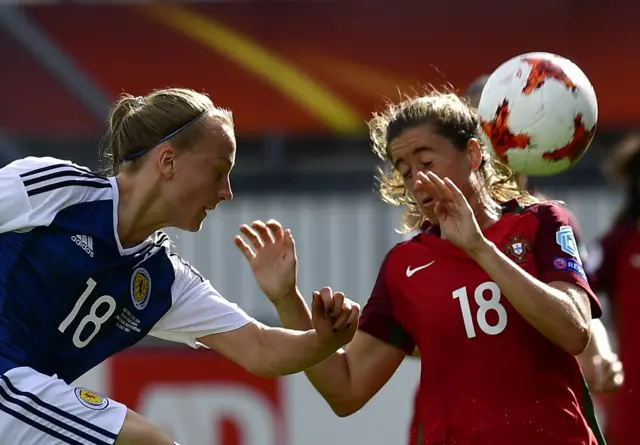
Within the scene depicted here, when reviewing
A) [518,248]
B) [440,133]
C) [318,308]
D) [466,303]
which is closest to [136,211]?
[318,308]

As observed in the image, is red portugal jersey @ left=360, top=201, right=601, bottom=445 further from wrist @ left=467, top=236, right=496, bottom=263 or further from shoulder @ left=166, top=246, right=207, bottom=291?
shoulder @ left=166, top=246, right=207, bottom=291

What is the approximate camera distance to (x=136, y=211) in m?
4.30

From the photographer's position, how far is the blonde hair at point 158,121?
4.34m

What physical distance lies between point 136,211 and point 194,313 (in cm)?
40

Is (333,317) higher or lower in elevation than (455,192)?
lower

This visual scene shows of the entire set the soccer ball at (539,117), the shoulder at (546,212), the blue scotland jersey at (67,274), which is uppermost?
the soccer ball at (539,117)

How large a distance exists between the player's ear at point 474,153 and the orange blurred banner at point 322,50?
6.80 meters

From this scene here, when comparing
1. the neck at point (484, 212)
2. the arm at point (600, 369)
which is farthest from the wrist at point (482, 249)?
the arm at point (600, 369)

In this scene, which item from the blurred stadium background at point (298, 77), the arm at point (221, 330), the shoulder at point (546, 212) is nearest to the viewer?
the shoulder at point (546, 212)

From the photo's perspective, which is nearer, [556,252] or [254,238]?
[556,252]

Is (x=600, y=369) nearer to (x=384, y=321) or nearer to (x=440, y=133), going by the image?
(x=384, y=321)

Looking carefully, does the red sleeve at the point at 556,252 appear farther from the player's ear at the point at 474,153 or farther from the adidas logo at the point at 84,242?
the adidas logo at the point at 84,242

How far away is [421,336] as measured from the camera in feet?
13.3

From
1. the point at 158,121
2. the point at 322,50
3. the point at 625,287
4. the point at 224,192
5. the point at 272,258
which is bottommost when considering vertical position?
the point at 272,258
